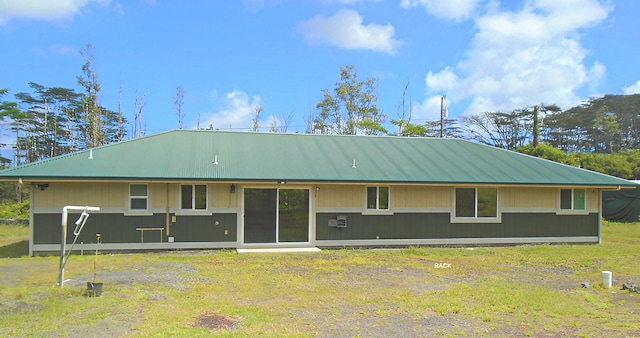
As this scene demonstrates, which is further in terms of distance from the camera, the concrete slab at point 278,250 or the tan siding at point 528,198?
the tan siding at point 528,198

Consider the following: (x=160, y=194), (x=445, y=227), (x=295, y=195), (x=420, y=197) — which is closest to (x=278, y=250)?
(x=295, y=195)

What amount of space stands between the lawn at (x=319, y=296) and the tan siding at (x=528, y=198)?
2.72 metres

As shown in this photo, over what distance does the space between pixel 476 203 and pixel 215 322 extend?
10.9 metres

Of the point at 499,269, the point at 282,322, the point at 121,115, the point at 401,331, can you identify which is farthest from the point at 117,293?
the point at 121,115

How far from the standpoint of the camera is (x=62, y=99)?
35.6 metres

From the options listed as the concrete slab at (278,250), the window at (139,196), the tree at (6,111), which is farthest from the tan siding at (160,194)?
the tree at (6,111)

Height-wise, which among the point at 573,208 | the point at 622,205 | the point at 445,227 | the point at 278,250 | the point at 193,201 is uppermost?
the point at 193,201

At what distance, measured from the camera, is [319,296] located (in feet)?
26.5

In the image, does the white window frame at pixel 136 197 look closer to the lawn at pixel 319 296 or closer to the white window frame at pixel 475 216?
the lawn at pixel 319 296

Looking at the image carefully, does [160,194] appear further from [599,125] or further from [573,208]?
[599,125]

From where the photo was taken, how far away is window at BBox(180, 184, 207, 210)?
1346cm

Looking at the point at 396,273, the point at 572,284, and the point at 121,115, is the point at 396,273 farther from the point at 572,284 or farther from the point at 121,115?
the point at 121,115

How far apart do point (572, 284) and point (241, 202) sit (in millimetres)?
8376

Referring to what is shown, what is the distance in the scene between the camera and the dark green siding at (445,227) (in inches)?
566
